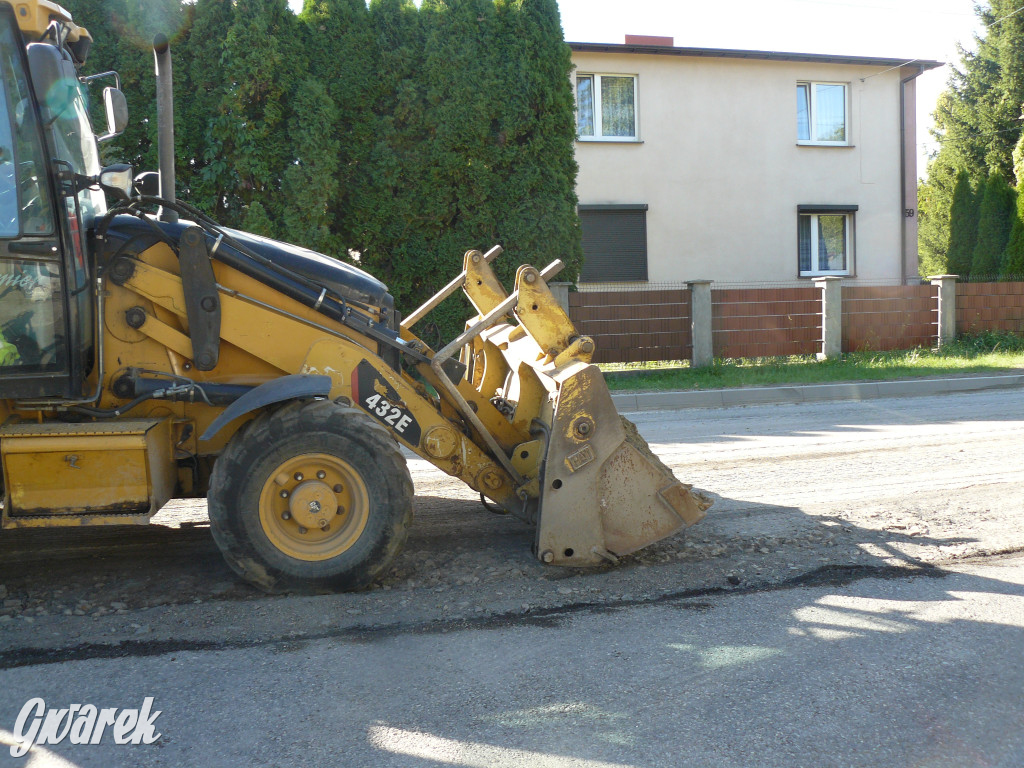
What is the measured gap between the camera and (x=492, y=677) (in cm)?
347

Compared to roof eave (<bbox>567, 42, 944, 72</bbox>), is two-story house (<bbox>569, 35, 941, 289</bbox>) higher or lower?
lower

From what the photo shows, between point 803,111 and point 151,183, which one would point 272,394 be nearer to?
point 151,183

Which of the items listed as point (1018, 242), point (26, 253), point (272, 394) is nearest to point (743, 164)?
point (1018, 242)

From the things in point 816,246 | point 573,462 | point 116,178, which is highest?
point 816,246

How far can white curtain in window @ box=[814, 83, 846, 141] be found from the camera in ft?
69.9

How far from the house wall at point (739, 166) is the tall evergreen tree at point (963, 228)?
1059 cm

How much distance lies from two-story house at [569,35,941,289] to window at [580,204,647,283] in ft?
0.10

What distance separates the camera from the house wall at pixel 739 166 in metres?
19.9

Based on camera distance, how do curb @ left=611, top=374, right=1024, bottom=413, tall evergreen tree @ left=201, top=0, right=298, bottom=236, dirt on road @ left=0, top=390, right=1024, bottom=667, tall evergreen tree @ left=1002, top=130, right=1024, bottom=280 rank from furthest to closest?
tall evergreen tree @ left=1002, top=130, right=1024, bottom=280 → tall evergreen tree @ left=201, top=0, right=298, bottom=236 → curb @ left=611, top=374, right=1024, bottom=413 → dirt on road @ left=0, top=390, right=1024, bottom=667

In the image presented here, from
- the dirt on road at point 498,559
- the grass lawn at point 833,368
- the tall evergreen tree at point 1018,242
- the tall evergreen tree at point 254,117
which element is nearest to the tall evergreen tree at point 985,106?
the tall evergreen tree at point 1018,242

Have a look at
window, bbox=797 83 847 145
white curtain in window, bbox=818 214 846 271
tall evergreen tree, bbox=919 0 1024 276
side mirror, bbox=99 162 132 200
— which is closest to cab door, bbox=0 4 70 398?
side mirror, bbox=99 162 132 200

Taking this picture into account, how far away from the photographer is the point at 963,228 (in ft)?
Answer: 101

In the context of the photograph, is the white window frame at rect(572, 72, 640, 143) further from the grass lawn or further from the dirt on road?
the dirt on road

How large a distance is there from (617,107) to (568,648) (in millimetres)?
17846
